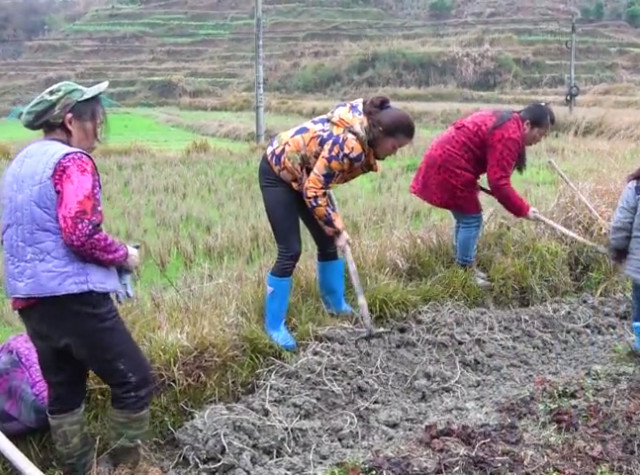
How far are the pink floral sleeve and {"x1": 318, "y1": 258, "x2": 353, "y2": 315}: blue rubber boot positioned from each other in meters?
1.77

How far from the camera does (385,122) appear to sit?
4.00 metres

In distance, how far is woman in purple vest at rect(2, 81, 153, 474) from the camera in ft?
9.68

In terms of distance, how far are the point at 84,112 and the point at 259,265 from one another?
2.38m

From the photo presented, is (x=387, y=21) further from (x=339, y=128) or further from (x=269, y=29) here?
(x=339, y=128)

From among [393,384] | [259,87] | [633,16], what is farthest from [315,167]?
[633,16]

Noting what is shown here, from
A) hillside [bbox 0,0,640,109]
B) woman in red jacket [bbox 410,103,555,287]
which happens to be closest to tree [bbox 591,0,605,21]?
hillside [bbox 0,0,640,109]

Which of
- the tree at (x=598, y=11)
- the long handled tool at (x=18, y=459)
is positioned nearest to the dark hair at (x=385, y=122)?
the long handled tool at (x=18, y=459)

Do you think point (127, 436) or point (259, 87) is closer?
point (127, 436)

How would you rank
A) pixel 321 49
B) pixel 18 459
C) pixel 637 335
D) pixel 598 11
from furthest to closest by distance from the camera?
pixel 598 11 < pixel 321 49 < pixel 637 335 < pixel 18 459

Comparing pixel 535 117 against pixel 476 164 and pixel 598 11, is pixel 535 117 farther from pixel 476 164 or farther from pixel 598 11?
pixel 598 11

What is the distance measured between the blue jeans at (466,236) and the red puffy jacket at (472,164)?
0.05 meters

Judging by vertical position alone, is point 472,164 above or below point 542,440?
above

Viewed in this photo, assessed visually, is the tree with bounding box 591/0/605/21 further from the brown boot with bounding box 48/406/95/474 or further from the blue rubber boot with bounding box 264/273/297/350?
the brown boot with bounding box 48/406/95/474

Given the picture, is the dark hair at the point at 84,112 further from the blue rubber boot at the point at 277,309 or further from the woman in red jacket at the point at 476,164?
the woman in red jacket at the point at 476,164
